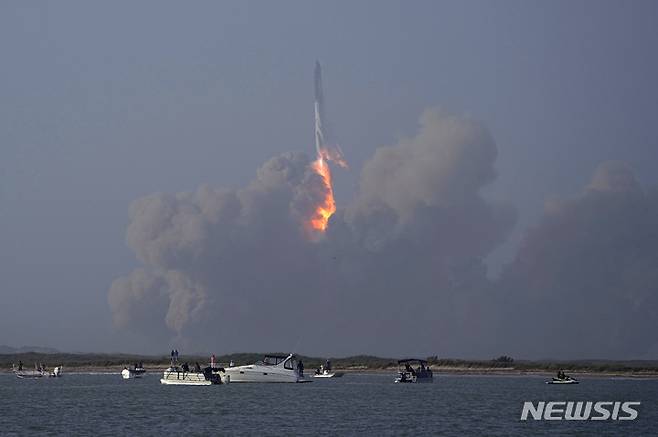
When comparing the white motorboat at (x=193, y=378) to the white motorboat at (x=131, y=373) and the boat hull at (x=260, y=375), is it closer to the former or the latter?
the boat hull at (x=260, y=375)

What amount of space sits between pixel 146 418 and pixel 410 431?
70.6 ft

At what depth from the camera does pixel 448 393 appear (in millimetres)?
132875

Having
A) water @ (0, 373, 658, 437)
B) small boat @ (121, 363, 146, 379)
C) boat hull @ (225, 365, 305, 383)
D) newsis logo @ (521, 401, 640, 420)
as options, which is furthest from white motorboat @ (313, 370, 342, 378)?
newsis logo @ (521, 401, 640, 420)

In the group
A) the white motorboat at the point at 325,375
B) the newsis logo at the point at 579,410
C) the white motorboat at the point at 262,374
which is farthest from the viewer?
the white motorboat at the point at 325,375

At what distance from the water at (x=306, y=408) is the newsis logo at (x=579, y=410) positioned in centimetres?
151

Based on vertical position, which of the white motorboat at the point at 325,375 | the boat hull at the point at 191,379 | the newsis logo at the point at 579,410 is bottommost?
the newsis logo at the point at 579,410

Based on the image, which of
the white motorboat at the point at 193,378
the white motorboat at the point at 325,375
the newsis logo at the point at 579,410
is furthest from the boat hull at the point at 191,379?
the newsis logo at the point at 579,410

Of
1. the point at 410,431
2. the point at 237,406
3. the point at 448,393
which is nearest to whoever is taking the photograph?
the point at 410,431

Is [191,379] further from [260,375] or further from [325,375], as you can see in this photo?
[325,375]

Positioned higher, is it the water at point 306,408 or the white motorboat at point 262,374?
the white motorboat at point 262,374

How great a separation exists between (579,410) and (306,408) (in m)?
22.9

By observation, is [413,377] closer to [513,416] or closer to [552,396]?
[552,396]

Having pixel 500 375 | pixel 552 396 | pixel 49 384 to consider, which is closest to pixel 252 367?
pixel 49 384

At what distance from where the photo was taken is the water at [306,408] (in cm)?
8700
